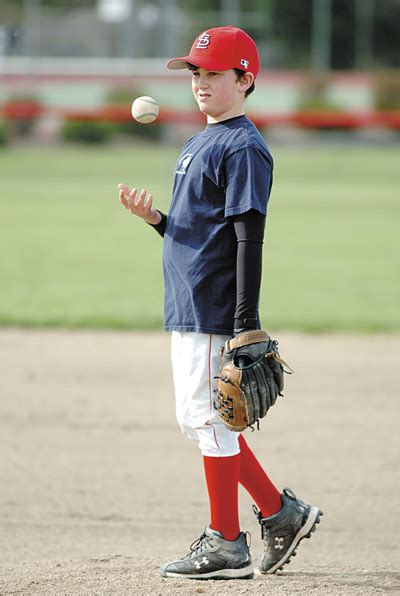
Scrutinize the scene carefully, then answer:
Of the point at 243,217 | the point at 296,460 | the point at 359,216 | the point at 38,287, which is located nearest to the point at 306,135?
the point at 359,216

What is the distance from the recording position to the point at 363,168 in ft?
69.6

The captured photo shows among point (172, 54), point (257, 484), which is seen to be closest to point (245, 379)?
point (257, 484)

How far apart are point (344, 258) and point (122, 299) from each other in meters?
3.30

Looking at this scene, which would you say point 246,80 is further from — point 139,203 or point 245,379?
point 245,379

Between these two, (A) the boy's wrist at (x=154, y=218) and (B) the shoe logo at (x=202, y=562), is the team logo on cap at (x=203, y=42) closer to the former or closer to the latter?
(A) the boy's wrist at (x=154, y=218)

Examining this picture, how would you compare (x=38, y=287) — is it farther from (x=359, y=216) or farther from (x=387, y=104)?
(x=387, y=104)

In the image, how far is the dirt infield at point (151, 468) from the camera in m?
3.31

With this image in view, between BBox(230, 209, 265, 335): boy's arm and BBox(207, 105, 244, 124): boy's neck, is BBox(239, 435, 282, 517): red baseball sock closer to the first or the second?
BBox(230, 209, 265, 335): boy's arm

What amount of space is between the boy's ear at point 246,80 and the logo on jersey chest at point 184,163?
27 cm

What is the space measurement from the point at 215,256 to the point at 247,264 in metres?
0.14

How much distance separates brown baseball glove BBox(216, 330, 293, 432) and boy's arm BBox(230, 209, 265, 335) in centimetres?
5

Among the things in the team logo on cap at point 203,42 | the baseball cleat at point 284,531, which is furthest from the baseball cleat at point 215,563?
the team logo on cap at point 203,42

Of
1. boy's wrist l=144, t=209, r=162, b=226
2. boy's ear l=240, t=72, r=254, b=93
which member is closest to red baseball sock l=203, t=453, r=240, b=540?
boy's wrist l=144, t=209, r=162, b=226

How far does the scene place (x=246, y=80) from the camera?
324 centimetres
